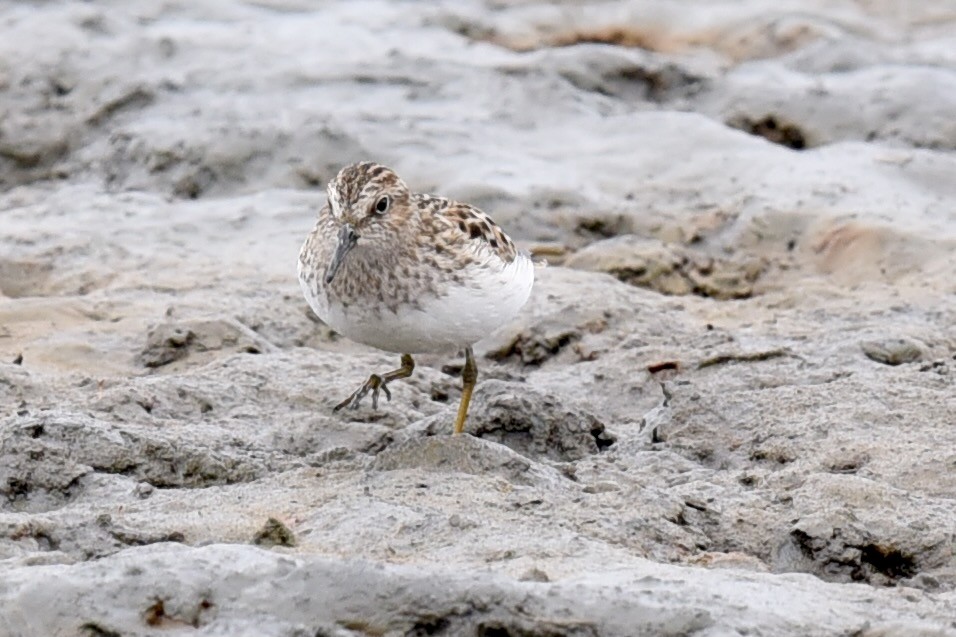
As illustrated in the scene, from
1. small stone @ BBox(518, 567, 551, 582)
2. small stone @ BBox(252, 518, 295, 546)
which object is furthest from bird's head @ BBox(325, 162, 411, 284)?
small stone @ BBox(518, 567, 551, 582)

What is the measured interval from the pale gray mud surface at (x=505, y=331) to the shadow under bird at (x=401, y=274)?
37cm

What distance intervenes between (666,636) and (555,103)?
7.51 m

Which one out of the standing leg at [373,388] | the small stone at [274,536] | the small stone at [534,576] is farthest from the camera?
the standing leg at [373,388]

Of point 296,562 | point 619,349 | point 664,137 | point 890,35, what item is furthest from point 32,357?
point 890,35

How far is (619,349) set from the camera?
304 inches

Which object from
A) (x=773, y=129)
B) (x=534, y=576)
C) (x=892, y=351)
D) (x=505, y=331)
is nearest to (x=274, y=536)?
(x=534, y=576)

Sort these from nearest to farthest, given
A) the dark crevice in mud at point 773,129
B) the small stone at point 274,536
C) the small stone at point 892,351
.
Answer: the small stone at point 274,536, the small stone at point 892,351, the dark crevice in mud at point 773,129

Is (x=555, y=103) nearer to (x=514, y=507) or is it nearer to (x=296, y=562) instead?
(x=514, y=507)

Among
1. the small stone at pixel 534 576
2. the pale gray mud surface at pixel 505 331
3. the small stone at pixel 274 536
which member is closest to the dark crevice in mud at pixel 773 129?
the pale gray mud surface at pixel 505 331

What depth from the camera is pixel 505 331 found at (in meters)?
8.09

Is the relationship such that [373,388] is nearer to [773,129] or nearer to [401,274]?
[401,274]

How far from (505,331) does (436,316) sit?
199 centimetres

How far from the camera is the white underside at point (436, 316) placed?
6094 millimetres

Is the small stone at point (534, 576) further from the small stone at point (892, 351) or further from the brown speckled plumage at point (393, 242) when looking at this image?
the small stone at point (892, 351)
